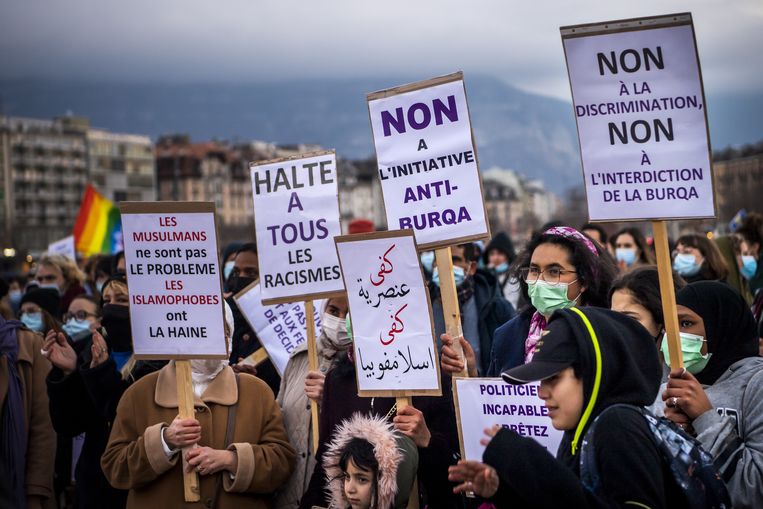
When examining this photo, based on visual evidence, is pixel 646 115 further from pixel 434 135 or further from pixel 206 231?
pixel 206 231

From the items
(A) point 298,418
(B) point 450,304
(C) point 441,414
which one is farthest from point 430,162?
(A) point 298,418

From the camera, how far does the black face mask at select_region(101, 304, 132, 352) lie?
301 inches

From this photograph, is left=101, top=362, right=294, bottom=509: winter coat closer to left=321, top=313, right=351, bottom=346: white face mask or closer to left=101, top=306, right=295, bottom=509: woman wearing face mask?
left=101, top=306, right=295, bottom=509: woman wearing face mask

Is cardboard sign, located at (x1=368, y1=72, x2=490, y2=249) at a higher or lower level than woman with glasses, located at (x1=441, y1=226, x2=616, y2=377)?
higher

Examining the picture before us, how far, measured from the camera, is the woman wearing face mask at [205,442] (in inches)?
242

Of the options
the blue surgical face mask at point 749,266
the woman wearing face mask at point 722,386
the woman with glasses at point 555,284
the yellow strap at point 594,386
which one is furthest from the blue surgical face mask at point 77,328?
the yellow strap at point 594,386

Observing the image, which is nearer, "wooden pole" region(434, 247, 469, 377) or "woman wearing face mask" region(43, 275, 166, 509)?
"wooden pole" region(434, 247, 469, 377)

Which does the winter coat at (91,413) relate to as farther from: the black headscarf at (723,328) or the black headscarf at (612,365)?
the black headscarf at (612,365)

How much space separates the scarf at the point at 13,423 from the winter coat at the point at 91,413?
23.0 inches

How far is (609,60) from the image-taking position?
5.73 m

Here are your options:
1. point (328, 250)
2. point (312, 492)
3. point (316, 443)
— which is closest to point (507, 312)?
point (328, 250)

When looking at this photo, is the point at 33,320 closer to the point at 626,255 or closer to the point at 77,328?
the point at 77,328

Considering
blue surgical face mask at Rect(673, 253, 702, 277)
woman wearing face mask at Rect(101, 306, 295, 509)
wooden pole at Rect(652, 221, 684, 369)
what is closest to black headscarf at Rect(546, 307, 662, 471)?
wooden pole at Rect(652, 221, 684, 369)

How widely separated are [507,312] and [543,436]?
3.73 metres
